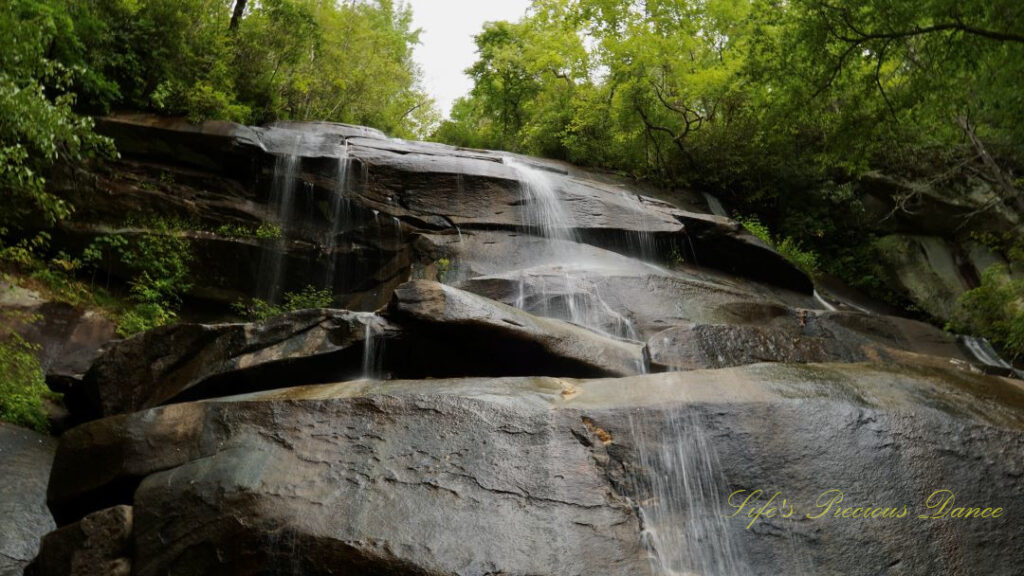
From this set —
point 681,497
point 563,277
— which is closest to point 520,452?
point 681,497

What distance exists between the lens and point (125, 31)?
1300 cm

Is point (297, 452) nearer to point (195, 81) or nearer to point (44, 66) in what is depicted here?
point (44, 66)

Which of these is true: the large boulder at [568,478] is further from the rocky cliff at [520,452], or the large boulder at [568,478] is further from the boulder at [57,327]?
the boulder at [57,327]

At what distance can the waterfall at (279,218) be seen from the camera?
12.1m

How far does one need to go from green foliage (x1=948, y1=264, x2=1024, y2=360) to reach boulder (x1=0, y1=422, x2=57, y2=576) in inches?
616

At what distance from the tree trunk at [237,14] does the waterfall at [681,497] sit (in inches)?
638

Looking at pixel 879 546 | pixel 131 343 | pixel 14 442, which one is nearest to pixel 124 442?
pixel 131 343

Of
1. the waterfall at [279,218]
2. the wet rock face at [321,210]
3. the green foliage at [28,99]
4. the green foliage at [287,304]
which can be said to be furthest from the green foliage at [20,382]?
the waterfall at [279,218]

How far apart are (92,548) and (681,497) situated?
4624 millimetres

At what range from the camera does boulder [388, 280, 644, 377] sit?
6906 millimetres

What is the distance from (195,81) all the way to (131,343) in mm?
8611

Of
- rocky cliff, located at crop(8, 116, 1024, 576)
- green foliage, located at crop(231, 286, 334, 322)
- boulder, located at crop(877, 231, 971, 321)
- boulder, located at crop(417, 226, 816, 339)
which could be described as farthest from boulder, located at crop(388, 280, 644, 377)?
boulder, located at crop(877, 231, 971, 321)

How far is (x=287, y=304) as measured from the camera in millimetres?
11875

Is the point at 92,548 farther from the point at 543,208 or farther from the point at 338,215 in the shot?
the point at 543,208
